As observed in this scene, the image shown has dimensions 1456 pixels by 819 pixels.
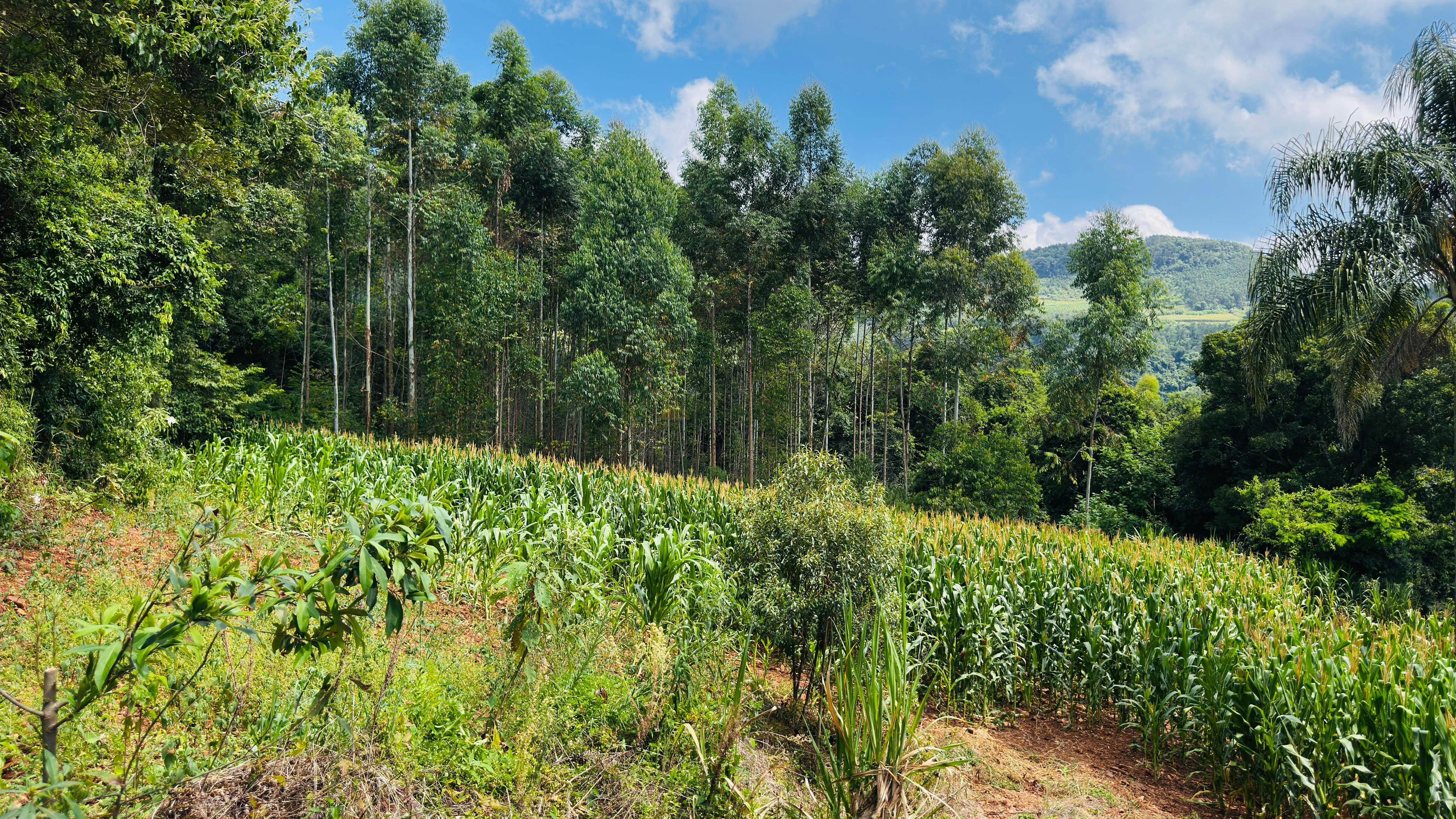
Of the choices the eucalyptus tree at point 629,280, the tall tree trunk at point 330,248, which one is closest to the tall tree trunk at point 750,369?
the eucalyptus tree at point 629,280

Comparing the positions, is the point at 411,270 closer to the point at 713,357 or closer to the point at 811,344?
the point at 713,357

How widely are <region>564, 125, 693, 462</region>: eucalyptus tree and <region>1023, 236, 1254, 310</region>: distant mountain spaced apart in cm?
14663

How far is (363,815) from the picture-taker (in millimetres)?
2650

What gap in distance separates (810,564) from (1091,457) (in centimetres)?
1638

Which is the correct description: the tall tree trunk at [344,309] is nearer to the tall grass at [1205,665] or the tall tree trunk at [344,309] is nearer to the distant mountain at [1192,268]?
the tall grass at [1205,665]

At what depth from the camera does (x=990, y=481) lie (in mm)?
16172

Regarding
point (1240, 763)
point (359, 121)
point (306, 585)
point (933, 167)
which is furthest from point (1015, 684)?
point (933, 167)

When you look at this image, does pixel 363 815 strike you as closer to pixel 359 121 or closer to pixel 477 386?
pixel 359 121

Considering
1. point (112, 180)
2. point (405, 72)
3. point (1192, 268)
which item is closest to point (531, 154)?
point (405, 72)

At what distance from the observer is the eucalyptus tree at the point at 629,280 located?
688 inches

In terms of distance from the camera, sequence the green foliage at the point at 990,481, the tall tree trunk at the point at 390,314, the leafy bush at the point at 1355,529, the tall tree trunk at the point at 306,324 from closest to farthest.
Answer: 1. the leafy bush at the point at 1355,529
2. the green foliage at the point at 990,481
3. the tall tree trunk at the point at 390,314
4. the tall tree trunk at the point at 306,324

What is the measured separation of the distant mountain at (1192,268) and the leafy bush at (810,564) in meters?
158

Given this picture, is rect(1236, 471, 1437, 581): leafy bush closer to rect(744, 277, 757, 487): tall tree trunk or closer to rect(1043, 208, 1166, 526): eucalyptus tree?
rect(1043, 208, 1166, 526): eucalyptus tree

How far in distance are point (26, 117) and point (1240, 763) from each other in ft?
35.1
